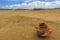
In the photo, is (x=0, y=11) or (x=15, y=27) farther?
(x=0, y=11)

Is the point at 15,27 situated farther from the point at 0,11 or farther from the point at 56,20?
the point at 0,11

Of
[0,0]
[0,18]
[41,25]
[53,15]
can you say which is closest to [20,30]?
[41,25]

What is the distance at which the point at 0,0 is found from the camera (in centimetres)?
304

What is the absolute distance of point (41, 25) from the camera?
1.95m

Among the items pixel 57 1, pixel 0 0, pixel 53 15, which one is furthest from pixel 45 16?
pixel 0 0

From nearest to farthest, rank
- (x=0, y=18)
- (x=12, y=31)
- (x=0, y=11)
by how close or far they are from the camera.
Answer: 1. (x=12, y=31)
2. (x=0, y=18)
3. (x=0, y=11)

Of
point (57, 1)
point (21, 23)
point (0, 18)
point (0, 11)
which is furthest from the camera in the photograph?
point (57, 1)

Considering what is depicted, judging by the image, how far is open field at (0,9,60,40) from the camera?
190 cm

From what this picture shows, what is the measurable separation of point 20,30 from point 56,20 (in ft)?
1.85

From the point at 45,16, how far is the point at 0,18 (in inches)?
25.7

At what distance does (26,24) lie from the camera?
2162mm

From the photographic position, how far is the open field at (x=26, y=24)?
1.90 metres

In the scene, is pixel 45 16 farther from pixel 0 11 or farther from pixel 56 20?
pixel 0 11

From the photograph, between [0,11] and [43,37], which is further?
[0,11]
